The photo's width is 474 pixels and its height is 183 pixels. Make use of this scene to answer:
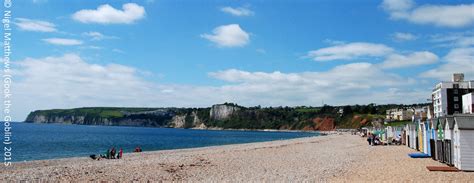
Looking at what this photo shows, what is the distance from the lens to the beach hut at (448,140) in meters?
20.4

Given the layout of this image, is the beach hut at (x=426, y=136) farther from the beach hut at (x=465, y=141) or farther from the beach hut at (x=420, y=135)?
the beach hut at (x=465, y=141)

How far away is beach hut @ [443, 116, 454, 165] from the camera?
803 inches

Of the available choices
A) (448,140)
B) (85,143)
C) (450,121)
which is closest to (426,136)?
(448,140)

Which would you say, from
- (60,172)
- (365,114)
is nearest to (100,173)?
(60,172)

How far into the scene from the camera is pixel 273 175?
19797 mm

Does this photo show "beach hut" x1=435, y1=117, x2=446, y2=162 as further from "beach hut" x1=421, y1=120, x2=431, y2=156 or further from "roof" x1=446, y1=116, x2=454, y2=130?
"beach hut" x1=421, y1=120, x2=431, y2=156

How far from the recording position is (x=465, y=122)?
1905 centimetres

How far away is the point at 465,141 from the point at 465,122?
0.80 metres

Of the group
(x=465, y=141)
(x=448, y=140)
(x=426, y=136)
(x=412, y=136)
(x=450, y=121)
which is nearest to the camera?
(x=465, y=141)

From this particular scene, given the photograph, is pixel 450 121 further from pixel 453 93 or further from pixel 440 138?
pixel 453 93

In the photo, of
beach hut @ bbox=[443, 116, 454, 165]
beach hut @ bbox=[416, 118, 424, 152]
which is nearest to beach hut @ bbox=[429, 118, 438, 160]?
beach hut @ bbox=[443, 116, 454, 165]

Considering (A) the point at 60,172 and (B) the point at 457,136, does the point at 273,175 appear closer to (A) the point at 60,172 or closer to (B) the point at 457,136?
(B) the point at 457,136

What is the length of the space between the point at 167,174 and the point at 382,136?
50.2 metres

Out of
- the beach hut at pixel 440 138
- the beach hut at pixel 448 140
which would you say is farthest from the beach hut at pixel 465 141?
the beach hut at pixel 440 138
